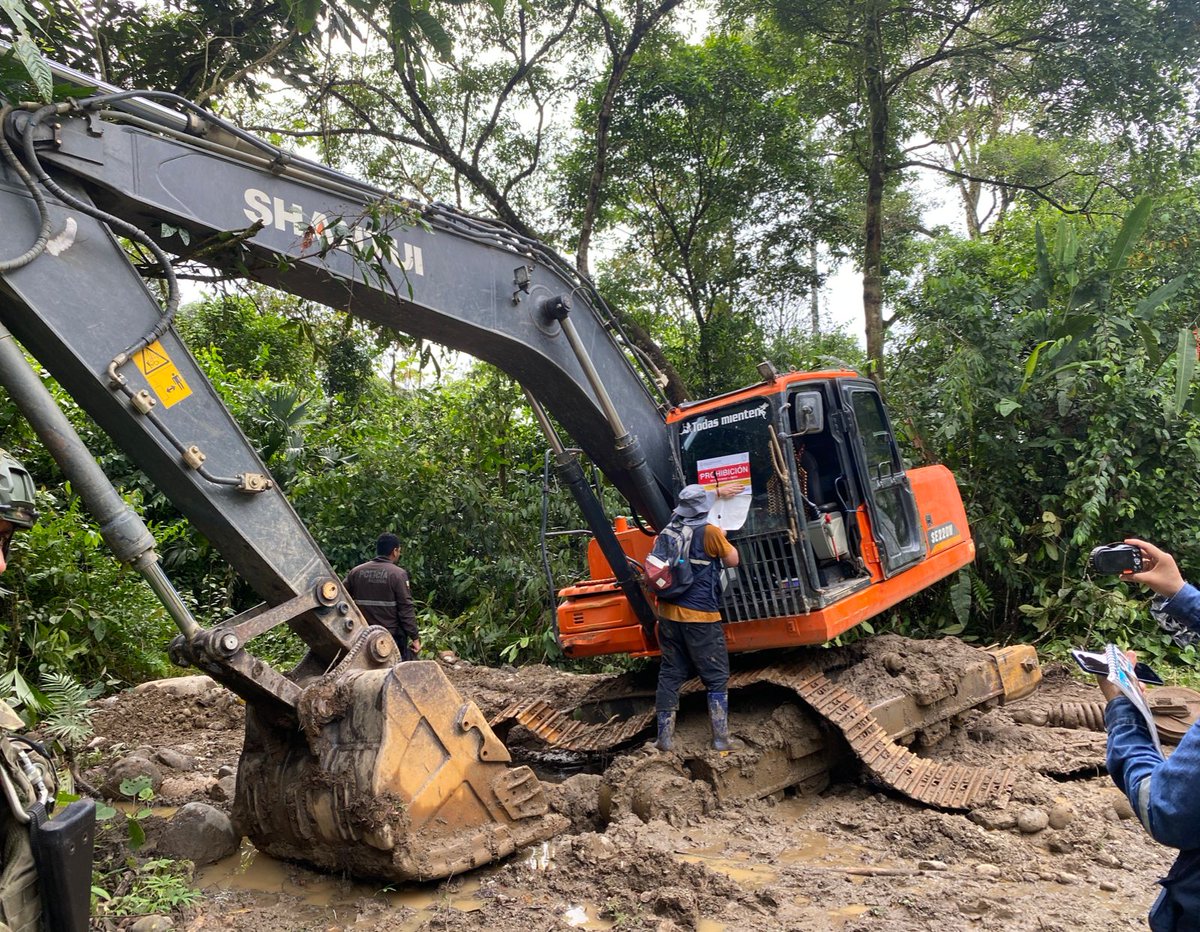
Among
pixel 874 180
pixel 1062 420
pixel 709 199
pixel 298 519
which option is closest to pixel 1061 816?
pixel 298 519

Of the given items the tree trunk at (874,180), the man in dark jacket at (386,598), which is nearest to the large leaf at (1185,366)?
the tree trunk at (874,180)

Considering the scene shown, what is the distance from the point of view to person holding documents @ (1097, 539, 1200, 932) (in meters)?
1.81

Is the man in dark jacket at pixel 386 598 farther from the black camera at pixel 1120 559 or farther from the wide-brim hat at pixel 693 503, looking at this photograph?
the black camera at pixel 1120 559

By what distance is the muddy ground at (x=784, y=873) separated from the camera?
3652mm

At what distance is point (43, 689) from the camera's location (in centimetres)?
645

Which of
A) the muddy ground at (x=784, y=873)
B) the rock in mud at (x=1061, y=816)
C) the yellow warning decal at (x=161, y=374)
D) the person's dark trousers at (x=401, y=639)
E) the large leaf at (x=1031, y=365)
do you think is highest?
the yellow warning decal at (x=161, y=374)

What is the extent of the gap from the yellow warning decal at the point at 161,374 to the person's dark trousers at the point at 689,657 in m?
3.08

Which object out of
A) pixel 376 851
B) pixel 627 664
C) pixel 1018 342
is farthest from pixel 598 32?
pixel 376 851

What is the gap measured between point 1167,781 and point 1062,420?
841 cm

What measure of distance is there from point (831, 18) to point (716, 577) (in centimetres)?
895

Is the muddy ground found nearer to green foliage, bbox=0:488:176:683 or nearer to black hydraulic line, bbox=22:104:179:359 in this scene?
green foliage, bbox=0:488:176:683

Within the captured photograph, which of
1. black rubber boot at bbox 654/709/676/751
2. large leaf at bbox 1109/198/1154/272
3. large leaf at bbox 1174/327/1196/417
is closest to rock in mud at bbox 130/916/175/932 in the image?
black rubber boot at bbox 654/709/676/751

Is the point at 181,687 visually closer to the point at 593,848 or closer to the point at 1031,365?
the point at 593,848

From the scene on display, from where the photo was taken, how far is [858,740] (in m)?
5.22
